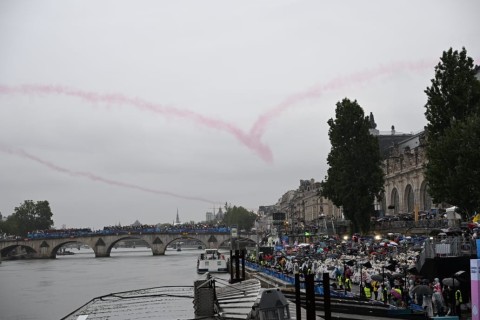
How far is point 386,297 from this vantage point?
102 feet

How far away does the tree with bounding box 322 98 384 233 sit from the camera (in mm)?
65812

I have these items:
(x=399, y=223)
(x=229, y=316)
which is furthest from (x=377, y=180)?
(x=229, y=316)

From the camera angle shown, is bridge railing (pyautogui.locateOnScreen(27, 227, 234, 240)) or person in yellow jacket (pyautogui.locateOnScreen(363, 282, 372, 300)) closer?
person in yellow jacket (pyautogui.locateOnScreen(363, 282, 372, 300))

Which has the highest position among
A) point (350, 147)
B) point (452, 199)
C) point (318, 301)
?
point (350, 147)

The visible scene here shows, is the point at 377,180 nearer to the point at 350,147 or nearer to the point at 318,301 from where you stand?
the point at 350,147

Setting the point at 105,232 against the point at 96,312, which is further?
the point at 105,232

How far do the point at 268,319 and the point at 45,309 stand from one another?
37.4 meters

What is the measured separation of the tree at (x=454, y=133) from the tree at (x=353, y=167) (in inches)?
661

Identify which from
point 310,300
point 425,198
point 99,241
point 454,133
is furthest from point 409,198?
point 99,241

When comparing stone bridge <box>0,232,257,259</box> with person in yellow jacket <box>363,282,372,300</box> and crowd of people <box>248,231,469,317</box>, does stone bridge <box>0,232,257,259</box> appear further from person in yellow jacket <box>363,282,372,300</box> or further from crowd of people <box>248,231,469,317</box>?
person in yellow jacket <box>363,282,372,300</box>

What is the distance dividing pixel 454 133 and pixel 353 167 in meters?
23.2

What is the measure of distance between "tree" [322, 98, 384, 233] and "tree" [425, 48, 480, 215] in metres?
16.8

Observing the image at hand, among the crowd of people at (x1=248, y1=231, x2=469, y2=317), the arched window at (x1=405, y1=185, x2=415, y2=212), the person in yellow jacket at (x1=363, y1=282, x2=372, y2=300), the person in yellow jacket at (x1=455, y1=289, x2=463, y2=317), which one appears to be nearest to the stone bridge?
the arched window at (x1=405, y1=185, x2=415, y2=212)

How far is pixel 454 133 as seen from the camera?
4394 cm
